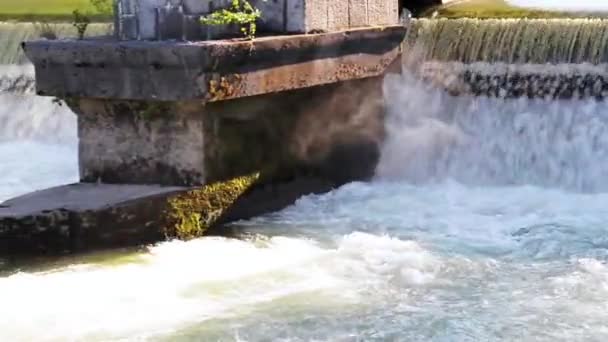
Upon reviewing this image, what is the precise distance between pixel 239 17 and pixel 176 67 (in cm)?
84

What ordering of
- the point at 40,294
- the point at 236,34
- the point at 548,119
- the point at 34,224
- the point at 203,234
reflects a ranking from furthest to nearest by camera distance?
the point at 548,119
the point at 236,34
the point at 203,234
the point at 34,224
the point at 40,294

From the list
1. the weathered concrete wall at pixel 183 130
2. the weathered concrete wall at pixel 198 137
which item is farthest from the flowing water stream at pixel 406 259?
the weathered concrete wall at pixel 198 137

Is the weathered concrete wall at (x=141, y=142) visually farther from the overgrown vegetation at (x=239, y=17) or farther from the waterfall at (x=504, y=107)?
the waterfall at (x=504, y=107)

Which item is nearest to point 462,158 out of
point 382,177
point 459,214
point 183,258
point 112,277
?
point 382,177

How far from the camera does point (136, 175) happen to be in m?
9.87

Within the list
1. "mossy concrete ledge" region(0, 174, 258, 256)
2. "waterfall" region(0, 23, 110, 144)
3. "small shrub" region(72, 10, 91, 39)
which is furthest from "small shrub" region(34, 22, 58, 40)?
"mossy concrete ledge" region(0, 174, 258, 256)

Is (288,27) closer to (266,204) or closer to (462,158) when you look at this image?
(266,204)

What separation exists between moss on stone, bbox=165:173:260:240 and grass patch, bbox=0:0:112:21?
5283mm

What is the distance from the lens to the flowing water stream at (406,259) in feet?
23.4

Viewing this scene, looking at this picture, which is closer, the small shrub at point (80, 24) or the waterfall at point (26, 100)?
the small shrub at point (80, 24)

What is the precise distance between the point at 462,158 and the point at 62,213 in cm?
434

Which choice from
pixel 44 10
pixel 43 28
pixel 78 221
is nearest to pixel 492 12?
pixel 43 28

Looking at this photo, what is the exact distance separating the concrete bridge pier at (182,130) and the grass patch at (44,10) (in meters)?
4.67

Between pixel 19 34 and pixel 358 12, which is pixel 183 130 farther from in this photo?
pixel 19 34
